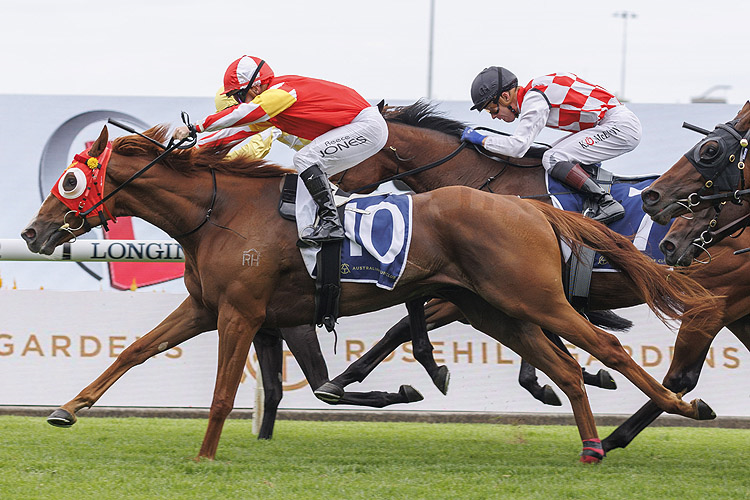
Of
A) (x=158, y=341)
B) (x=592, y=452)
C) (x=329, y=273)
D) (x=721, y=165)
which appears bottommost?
(x=592, y=452)

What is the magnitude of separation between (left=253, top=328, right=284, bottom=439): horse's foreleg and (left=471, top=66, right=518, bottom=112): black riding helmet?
179 cm

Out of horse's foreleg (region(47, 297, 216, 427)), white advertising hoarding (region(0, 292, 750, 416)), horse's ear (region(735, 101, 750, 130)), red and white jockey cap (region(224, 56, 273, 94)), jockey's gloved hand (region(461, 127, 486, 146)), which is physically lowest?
white advertising hoarding (region(0, 292, 750, 416))

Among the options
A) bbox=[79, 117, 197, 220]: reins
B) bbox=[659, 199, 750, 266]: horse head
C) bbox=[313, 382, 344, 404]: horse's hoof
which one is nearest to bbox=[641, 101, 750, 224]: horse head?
bbox=[659, 199, 750, 266]: horse head

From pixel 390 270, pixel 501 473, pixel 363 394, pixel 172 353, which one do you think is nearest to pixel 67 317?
pixel 172 353

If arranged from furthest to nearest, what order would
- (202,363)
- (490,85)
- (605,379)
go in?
(202,363)
(605,379)
(490,85)

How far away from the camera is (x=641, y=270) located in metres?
4.80

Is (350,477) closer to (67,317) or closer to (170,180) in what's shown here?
(170,180)

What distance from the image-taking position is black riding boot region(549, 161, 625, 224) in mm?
5098

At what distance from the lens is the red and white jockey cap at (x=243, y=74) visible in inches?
200

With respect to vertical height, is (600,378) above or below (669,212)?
below

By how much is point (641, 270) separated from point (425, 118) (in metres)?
1.58

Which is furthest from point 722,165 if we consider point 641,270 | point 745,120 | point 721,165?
point 641,270

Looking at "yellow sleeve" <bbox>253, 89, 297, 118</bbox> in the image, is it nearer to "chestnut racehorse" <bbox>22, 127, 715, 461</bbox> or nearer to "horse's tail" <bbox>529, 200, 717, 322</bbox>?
"chestnut racehorse" <bbox>22, 127, 715, 461</bbox>

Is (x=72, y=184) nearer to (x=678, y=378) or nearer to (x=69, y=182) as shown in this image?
(x=69, y=182)
